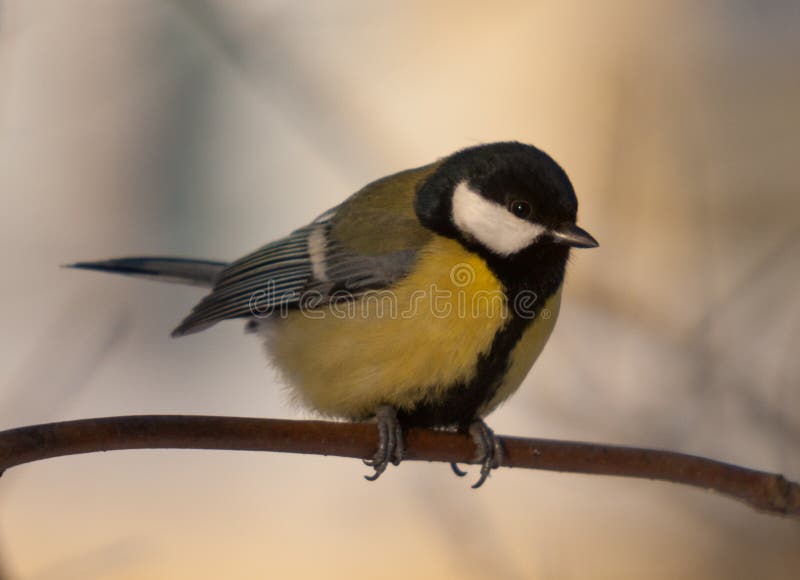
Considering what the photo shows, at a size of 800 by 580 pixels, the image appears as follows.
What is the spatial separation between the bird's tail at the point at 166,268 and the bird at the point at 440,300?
14.2 inches

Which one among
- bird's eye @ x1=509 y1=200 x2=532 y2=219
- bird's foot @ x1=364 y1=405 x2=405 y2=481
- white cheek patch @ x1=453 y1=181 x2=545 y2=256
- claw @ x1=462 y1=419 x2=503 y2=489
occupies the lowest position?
claw @ x1=462 y1=419 x2=503 y2=489

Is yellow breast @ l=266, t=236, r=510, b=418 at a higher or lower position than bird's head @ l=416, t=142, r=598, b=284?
lower

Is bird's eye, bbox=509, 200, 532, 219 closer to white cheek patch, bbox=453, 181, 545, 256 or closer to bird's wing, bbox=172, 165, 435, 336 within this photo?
white cheek patch, bbox=453, 181, 545, 256

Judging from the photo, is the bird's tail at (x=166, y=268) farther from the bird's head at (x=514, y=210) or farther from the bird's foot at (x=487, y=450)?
the bird's foot at (x=487, y=450)

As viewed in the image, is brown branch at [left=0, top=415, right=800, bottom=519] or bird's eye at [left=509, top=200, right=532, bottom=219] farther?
bird's eye at [left=509, top=200, right=532, bottom=219]

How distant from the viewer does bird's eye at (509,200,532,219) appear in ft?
5.63

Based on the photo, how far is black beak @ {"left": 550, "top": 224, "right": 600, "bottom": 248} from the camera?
1.66 metres

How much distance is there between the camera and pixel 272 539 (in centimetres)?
262

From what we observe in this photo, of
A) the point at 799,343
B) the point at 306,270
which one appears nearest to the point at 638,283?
the point at 799,343

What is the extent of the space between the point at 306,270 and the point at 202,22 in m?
0.97

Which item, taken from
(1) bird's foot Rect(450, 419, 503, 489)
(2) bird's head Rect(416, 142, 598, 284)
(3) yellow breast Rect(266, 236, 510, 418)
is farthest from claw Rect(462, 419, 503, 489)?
(2) bird's head Rect(416, 142, 598, 284)

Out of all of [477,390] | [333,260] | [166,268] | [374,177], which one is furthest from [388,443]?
[374,177]

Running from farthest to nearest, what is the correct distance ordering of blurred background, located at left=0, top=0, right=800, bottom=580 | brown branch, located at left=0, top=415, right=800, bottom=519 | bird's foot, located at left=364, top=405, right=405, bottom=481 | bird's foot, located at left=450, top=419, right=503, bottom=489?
blurred background, located at left=0, top=0, right=800, bottom=580 < bird's foot, located at left=450, top=419, right=503, bottom=489 < bird's foot, located at left=364, top=405, right=405, bottom=481 < brown branch, located at left=0, top=415, right=800, bottom=519

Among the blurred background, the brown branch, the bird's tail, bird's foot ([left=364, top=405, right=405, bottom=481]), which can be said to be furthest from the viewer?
the blurred background
